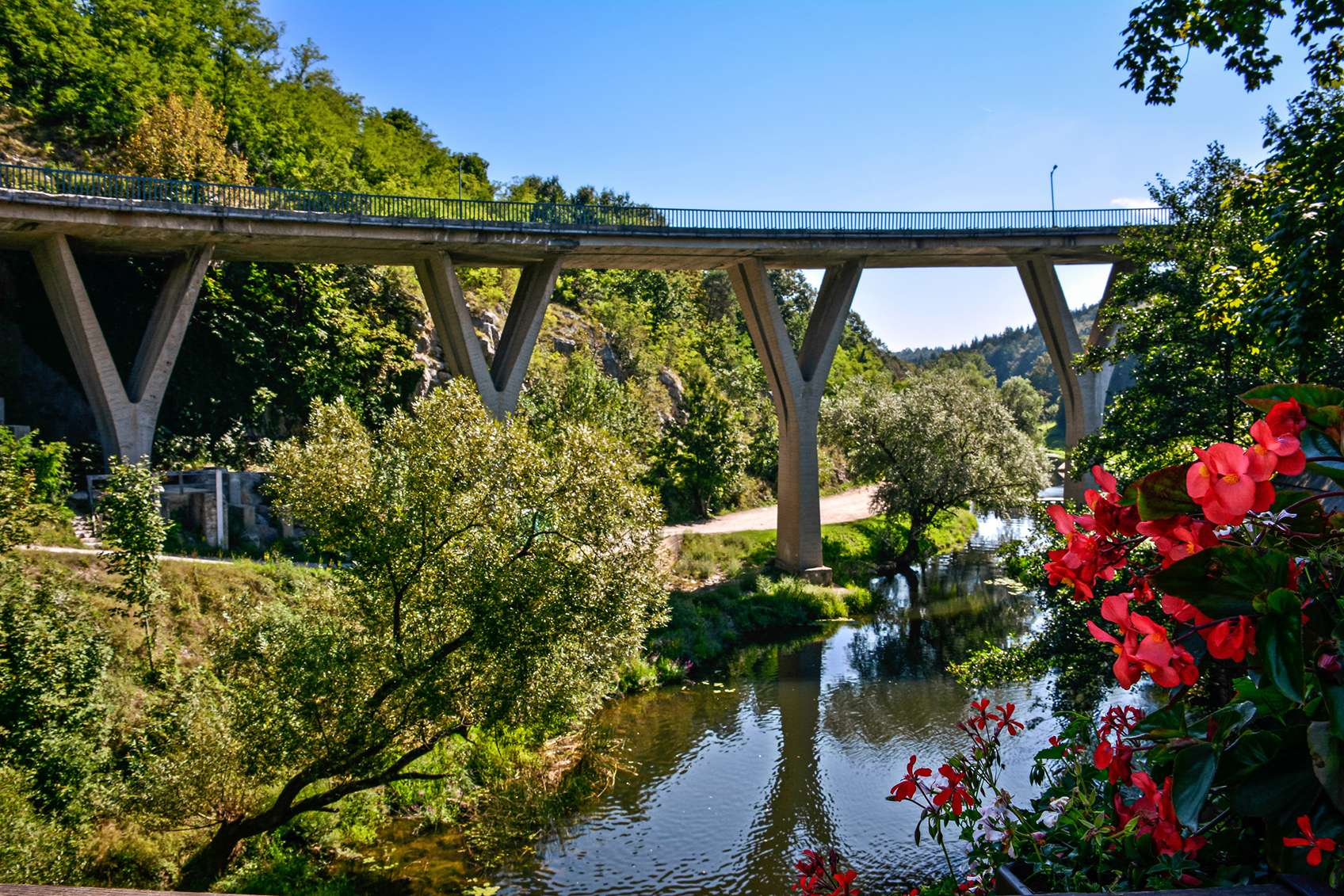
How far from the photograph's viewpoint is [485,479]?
38.6ft

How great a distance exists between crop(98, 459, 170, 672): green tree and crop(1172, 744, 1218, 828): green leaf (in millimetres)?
15662

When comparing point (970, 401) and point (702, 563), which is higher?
point (970, 401)

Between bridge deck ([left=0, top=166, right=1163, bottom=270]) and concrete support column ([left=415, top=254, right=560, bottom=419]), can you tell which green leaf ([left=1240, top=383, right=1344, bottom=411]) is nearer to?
bridge deck ([left=0, top=166, right=1163, bottom=270])

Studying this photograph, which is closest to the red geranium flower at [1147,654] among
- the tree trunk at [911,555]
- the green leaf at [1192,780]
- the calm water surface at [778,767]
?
the green leaf at [1192,780]

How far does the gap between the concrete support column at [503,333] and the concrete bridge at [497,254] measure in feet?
0.17

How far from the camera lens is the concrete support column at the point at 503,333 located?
23.5m

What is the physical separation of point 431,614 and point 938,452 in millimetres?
21400

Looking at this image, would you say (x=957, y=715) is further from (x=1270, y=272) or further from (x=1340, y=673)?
(x=1340, y=673)

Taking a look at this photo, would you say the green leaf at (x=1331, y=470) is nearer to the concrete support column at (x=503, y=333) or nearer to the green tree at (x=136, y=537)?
the green tree at (x=136, y=537)

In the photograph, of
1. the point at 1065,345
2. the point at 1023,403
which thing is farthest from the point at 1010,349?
the point at 1065,345

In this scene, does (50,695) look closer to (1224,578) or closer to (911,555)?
(1224,578)

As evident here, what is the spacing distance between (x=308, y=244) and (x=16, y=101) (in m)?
14.5

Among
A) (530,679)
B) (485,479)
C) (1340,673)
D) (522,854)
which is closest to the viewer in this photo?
(1340,673)

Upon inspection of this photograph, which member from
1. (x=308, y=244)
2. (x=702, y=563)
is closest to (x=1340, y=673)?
(x=308, y=244)
